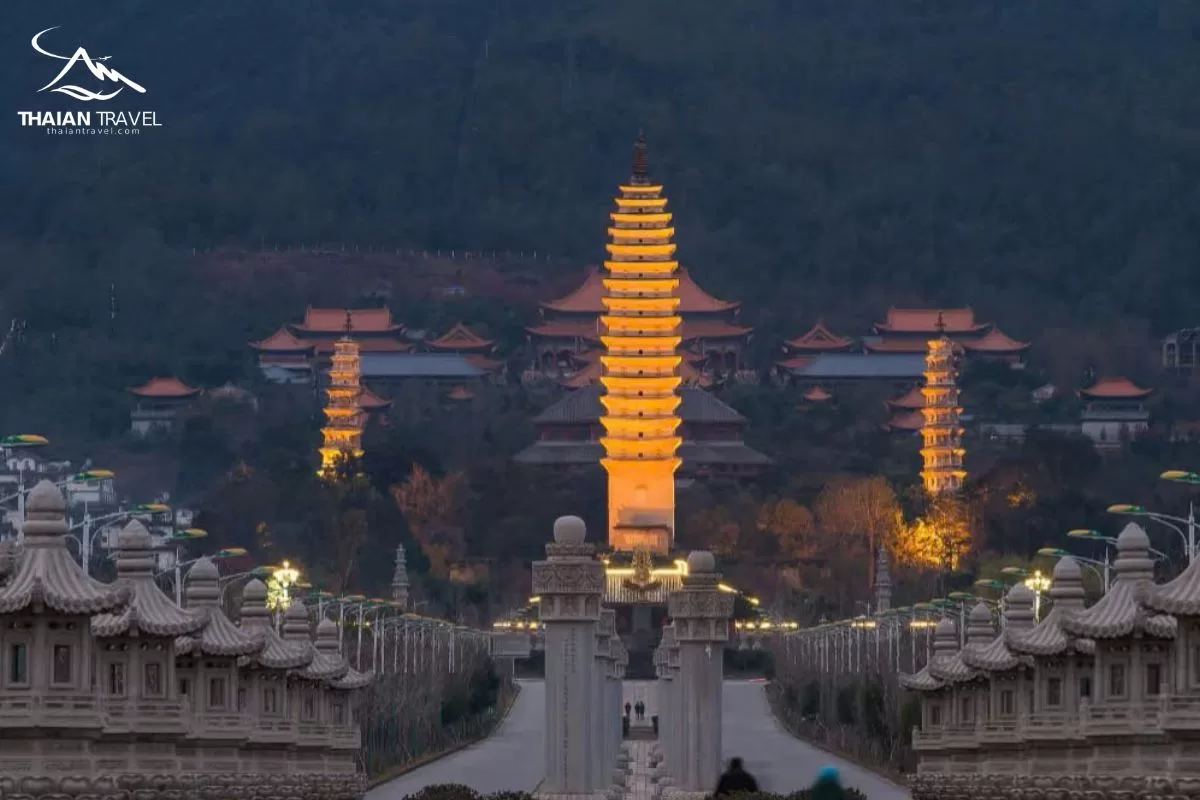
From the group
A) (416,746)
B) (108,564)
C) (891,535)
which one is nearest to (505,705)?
(108,564)

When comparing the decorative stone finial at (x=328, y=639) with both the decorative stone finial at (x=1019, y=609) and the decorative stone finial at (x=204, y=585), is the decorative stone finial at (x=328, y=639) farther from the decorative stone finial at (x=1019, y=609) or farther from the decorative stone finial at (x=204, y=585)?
the decorative stone finial at (x=204, y=585)

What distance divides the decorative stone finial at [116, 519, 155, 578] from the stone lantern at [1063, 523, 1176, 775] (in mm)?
11533

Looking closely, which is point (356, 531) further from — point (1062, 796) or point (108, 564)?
point (1062, 796)

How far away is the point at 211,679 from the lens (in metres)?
61.5

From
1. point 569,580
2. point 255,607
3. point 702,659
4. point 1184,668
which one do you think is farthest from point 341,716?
point 1184,668

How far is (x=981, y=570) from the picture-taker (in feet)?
503

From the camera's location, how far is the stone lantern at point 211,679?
5838 cm

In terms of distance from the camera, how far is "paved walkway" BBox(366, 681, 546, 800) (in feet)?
286

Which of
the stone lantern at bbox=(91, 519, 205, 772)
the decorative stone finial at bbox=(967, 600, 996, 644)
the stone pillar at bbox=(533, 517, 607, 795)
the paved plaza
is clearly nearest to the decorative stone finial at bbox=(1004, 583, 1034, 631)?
the paved plaza

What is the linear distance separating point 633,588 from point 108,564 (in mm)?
46897

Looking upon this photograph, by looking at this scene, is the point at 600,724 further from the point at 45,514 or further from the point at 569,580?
the point at 45,514

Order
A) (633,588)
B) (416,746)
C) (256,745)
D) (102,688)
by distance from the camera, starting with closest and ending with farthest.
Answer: (102,688) → (256,745) → (416,746) → (633,588)

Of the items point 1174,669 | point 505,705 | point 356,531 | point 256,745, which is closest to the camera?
point 1174,669

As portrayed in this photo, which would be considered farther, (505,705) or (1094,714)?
(505,705)
